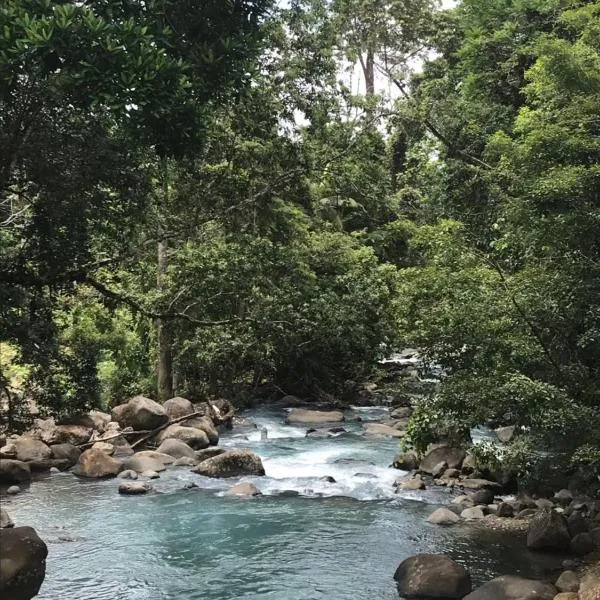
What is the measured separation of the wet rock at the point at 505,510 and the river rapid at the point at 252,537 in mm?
708

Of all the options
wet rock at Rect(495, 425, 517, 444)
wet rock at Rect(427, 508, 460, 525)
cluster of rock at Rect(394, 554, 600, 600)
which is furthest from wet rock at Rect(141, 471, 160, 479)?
wet rock at Rect(495, 425, 517, 444)

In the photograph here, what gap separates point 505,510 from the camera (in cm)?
1005

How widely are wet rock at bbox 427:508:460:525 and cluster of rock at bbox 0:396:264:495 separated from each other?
13.0 ft

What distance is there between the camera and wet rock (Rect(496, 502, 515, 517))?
9.98 m

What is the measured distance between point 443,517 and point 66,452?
26.0 feet

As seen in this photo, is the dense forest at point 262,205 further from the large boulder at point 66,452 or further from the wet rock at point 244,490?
the wet rock at point 244,490

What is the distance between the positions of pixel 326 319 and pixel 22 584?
12906mm

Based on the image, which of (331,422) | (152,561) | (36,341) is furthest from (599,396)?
(331,422)

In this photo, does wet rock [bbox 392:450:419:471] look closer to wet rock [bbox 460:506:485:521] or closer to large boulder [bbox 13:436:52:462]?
wet rock [bbox 460:506:485:521]

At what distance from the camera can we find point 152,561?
27.9 feet

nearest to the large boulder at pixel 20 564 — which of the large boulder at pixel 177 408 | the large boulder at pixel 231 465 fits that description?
the large boulder at pixel 231 465

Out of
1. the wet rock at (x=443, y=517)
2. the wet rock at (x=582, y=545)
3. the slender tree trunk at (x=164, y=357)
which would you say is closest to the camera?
the wet rock at (x=582, y=545)

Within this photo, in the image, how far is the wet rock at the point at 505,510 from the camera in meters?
9.98

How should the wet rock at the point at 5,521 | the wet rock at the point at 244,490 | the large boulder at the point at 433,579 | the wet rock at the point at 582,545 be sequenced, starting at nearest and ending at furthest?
the large boulder at the point at 433,579 → the wet rock at the point at 582,545 → the wet rock at the point at 5,521 → the wet rock at the point at 244,490
